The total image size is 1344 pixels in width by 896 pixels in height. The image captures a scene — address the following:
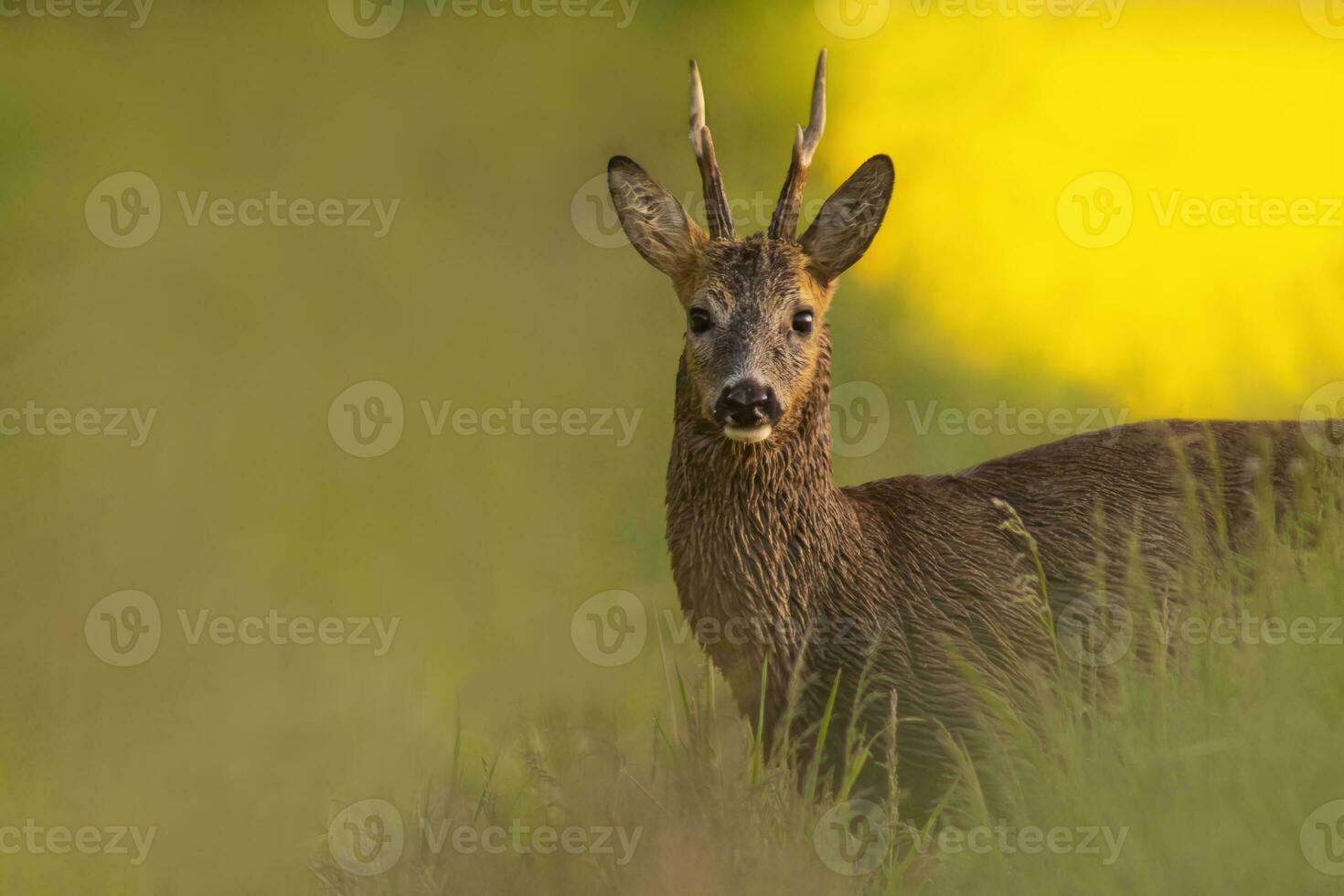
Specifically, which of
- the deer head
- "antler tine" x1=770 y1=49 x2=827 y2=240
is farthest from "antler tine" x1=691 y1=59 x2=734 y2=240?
"antler tine" x1=770 y1=49 x2=827 y2=240

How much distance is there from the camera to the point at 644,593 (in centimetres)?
731

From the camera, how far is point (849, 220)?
5.48m

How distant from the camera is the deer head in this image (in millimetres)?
5055

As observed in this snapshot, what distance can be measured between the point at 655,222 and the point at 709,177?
0.25 m

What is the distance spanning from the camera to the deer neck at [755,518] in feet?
17.0

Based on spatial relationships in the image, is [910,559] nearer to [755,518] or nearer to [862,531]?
[862,531]

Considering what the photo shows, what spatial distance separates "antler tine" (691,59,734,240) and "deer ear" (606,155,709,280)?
3.6 inches

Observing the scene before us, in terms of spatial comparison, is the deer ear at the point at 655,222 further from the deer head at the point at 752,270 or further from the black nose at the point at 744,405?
the black nose at the point at 744,405

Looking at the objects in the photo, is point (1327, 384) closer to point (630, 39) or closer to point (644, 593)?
point (644, 593)

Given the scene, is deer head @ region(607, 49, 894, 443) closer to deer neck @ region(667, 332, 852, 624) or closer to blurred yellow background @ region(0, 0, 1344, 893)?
deer neck @ region(667, 332, 852, 624)

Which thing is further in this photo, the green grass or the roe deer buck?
the roe deer buck

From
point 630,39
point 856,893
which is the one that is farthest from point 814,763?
point 630,39

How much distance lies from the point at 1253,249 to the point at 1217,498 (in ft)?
11.4

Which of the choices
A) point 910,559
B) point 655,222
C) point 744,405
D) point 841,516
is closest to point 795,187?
point 655,222
